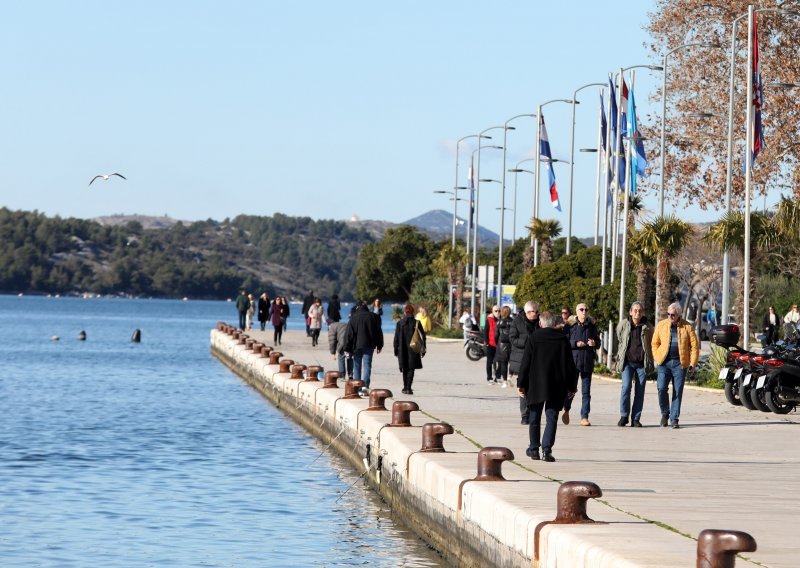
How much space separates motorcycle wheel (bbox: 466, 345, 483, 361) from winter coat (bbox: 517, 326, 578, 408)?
28.5m

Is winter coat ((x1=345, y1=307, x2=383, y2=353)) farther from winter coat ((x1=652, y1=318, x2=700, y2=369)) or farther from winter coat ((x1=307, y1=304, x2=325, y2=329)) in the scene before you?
winter coat ((x1=307, y1=304, x2=325, y2=329))

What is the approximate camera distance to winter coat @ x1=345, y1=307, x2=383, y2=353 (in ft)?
96.4

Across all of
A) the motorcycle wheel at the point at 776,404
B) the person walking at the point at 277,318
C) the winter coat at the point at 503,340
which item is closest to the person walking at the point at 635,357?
the motorcycle wheel at the point at 776,404

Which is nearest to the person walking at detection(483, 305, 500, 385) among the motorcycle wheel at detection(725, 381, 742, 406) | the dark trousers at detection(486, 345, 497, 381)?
the dark trousers at detection(486, 345, 497, 381)

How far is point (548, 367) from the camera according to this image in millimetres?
16812

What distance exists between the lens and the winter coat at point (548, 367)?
16.7 m

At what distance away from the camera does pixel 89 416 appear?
33531 millimetres

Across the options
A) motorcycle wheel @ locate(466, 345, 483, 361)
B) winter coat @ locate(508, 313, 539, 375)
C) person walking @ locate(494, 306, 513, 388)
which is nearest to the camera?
winter coat @ locate(508, 313, 539, 375)

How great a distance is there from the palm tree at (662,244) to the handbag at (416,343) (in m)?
9.80

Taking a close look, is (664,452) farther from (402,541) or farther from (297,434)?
(297,434)

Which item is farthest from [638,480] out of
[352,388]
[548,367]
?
[352,388]

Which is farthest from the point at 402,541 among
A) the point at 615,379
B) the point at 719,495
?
the point at 615,379

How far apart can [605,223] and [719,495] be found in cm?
3086

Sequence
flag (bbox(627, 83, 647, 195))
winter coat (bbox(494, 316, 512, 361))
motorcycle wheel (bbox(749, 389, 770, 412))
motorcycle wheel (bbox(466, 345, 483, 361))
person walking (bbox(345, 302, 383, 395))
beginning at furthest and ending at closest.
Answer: motorcycle wheel (bbox(466, 345, 483, 361)) → flag (bbox(627, 83, 647, 195)) → winter coat (bbox(494, 316, 512, 361)) → person walking (bbox(345, 302, 383, 395)) → motorcycle wheel (bbox(749, 389, 770, 412))
